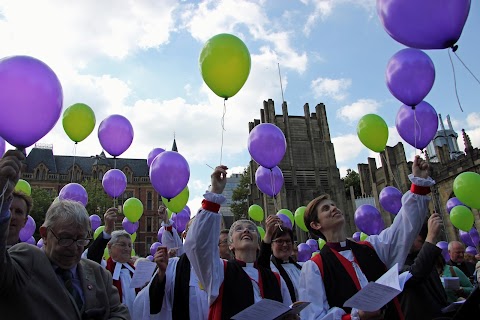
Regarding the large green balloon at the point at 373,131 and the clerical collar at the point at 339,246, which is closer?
the clerical collar at the point at 339,246

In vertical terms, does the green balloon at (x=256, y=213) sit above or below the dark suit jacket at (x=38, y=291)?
above

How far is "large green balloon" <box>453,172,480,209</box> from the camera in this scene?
7.24 meters

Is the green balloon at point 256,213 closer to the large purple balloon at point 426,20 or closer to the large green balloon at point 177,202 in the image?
the large green balloon at point 177,202

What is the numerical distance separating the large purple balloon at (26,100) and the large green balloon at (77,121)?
412 cm

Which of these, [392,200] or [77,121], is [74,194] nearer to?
[77,121]

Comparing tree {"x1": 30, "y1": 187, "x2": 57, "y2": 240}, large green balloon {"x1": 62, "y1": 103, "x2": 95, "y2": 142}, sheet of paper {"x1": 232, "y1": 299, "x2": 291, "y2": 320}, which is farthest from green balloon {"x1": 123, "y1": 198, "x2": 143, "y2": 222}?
tree {"x1": 30, "y1": 187, "x2": 57, "y2": 240}

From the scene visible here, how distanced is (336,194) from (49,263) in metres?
28.3

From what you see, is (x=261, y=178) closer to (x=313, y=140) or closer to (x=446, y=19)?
(x=446, y=19)

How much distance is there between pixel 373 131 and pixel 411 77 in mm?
1970

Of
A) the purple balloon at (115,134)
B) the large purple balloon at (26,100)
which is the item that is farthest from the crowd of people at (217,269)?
the purple balloon at (115,134)

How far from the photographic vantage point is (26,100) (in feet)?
7.75

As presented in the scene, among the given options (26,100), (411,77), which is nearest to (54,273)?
(26,100)

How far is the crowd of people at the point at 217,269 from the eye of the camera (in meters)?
1.79

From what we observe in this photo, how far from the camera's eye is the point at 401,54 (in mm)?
4578
